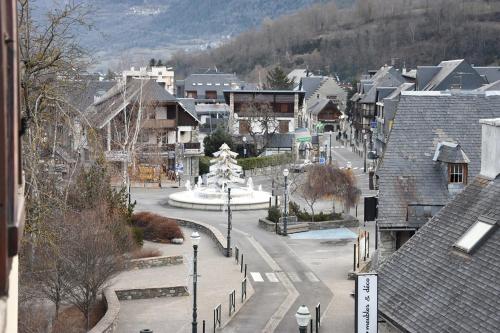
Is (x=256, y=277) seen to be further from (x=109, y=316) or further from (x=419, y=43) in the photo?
(x=419, y=43)

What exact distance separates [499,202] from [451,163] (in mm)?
10353

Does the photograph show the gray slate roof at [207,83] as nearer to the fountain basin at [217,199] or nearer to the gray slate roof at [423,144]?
the fountain basin at [217,199]

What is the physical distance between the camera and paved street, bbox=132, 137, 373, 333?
2591cm

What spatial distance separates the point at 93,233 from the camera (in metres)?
24.0

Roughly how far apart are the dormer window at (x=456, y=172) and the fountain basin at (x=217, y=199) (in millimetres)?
24898

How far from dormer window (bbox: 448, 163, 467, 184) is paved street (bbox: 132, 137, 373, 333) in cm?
472

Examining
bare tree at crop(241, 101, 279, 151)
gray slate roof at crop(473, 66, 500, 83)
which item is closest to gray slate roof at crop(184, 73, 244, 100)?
bare tree at crop(241, 101, 279, 151)

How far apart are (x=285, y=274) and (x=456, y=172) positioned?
8.77 meters

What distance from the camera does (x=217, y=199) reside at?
51406mm

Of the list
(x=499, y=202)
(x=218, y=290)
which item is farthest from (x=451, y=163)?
(x=499, y=202)

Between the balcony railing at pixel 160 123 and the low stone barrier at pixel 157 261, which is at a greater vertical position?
the balcony railing at pixel 160 123

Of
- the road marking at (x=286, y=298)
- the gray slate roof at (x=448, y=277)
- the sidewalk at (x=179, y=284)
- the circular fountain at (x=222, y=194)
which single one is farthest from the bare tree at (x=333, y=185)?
the gray slate roof at (x=448, y=277)

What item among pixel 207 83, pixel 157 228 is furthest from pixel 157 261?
pixel 207 83

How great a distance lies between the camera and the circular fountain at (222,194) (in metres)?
50.8
